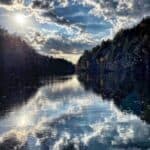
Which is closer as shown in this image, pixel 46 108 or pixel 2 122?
pixel 2 122

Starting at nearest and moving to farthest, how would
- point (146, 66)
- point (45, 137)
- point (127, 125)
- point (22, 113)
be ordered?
point (45, 137) < point (127, 125) < point (22, 113) < point (146, 66)

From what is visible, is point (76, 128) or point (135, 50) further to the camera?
point (135, 50)

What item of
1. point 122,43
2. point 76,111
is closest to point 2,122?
point 76,111

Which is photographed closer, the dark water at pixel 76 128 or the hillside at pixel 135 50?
the dark water at pixel 76 128

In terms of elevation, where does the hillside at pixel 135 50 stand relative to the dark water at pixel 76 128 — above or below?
above

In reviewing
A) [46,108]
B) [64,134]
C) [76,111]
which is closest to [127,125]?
[64,134]

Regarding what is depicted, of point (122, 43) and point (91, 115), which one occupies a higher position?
point (122, 43)

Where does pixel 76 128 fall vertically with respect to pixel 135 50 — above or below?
below

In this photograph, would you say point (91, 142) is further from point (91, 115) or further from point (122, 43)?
point (122, 43)

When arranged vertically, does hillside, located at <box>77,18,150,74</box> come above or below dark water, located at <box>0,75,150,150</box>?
above

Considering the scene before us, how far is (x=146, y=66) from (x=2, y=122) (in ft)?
411

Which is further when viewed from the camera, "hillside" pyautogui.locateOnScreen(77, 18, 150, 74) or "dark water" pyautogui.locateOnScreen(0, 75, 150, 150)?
"hillside" pyautogui.locateOnScreen(77, 18, 150, 74)

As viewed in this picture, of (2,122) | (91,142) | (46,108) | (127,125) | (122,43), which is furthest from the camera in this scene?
(122,43)

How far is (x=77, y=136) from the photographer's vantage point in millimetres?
25141
